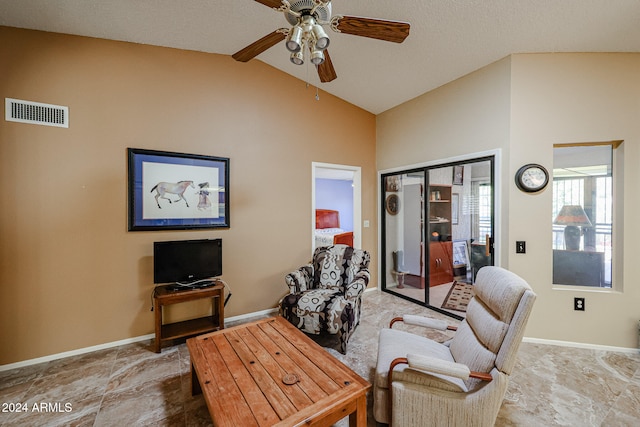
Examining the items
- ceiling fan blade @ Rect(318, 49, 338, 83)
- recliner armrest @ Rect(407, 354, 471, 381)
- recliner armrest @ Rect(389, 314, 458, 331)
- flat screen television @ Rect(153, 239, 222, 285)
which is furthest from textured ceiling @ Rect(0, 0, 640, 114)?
recliner armrest @ Rect(407, 354, 471, 381)

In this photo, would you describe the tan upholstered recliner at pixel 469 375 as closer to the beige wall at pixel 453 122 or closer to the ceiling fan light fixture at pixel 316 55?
the beige wall at pixel 453 122

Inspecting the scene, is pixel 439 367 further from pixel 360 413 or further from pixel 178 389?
pixel 178 389

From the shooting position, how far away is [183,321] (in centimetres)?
298

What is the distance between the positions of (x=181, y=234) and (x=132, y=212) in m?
0.52

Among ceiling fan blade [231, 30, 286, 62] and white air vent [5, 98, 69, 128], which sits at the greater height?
ceiling fan blade [231, 30, 286, 62]

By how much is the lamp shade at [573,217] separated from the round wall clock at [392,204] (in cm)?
199

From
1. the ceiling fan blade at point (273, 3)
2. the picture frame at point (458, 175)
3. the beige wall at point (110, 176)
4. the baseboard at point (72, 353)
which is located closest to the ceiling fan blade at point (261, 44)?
the ceiling fan blade at point (273, 3)

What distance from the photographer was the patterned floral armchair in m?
2.47

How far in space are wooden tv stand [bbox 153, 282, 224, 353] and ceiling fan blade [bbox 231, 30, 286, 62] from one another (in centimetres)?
223

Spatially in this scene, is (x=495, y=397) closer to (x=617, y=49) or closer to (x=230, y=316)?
(x=230, y=316)

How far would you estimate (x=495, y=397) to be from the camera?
1386 millimetres

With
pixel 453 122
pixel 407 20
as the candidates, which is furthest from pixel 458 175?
pixel 407 20

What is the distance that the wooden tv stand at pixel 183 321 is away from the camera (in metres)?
2.52

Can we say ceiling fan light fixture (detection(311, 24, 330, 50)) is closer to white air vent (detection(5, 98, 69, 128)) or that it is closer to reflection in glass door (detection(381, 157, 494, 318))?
reflection in glass door (detection(381, 157, 494, 318))
